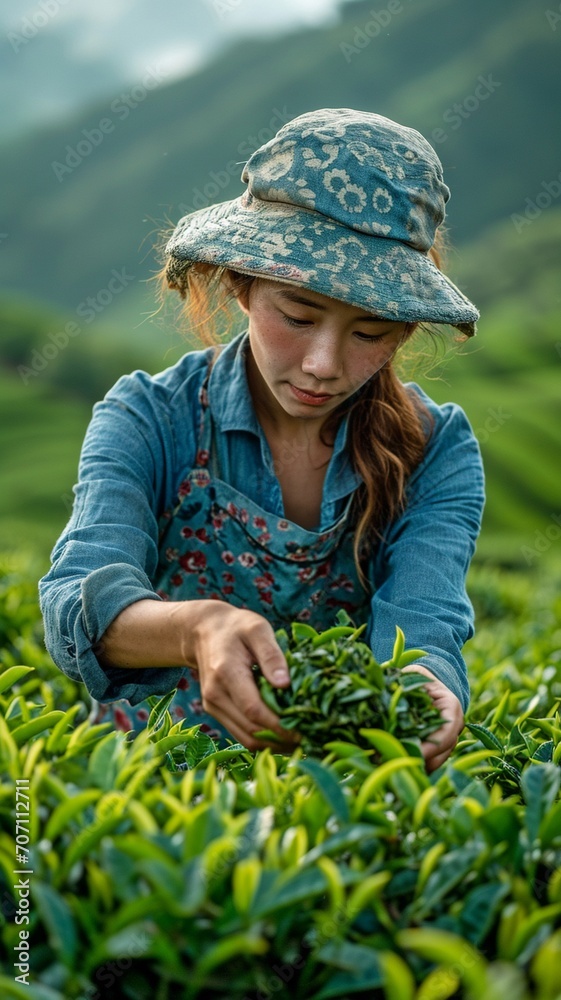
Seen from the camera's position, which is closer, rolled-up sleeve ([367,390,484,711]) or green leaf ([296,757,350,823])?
green leaf ([296,757,350,823])

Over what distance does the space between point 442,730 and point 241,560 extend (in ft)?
2.50

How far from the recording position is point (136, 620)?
53.7 inches

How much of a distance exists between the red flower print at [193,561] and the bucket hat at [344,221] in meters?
0.59

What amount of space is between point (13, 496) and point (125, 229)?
450 inches

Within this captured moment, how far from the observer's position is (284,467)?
196 centimetres

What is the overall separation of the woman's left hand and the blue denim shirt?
0.65 ft

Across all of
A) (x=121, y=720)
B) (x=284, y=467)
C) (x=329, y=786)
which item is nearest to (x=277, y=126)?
(x=284, y=467)

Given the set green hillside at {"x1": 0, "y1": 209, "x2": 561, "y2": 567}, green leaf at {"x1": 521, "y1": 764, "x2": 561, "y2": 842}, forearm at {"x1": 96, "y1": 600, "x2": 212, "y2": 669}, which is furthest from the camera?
green hillside at {"x1": 0, "y1": 209, "x2": 561, "y2": 567}

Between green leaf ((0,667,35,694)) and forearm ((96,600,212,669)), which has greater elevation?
forearm ((96,600,212,669))

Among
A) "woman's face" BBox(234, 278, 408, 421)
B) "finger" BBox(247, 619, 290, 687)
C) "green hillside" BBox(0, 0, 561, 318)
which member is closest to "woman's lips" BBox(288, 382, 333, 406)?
"woman's face" BBox(234, 278, 408, 421)

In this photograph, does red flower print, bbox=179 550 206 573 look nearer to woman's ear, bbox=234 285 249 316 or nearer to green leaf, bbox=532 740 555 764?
woman's ear, bbox=234 285 249 316

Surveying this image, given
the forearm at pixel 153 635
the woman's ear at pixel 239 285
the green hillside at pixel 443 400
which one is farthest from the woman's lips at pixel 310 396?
the green hillside at pixel 443 400

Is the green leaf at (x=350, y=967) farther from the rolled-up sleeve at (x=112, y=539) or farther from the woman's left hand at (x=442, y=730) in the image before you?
the rolled-up sleeve at (x=112, y=539)

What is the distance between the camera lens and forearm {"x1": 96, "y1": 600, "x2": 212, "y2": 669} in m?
1.26
